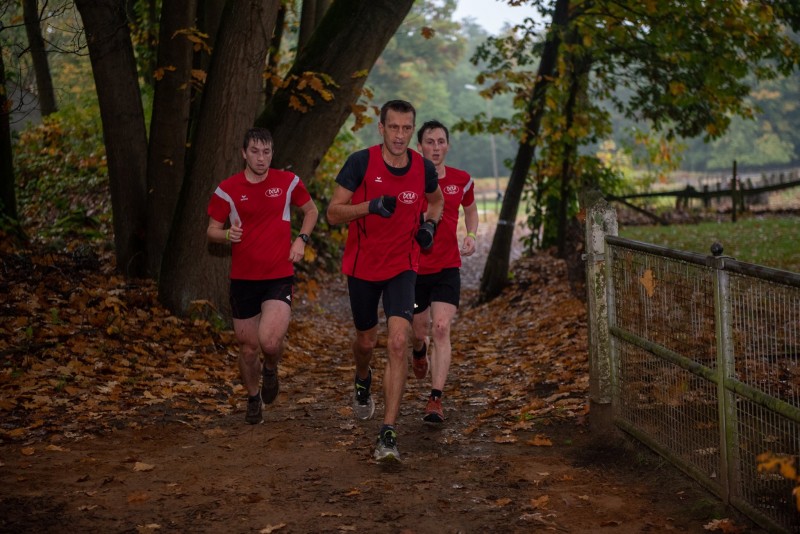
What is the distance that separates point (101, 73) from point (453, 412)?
6.67 meters

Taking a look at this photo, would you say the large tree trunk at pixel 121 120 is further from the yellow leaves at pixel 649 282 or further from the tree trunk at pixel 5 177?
the yellow leaves at pixel 649 282

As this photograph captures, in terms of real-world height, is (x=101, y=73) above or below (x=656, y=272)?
above

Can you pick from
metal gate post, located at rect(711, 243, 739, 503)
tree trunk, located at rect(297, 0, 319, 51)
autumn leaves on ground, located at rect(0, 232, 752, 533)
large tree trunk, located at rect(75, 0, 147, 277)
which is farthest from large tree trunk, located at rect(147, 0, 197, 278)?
metal gate post, located at rect(711, 243, 739, 503)

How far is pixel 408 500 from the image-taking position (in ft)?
17.2

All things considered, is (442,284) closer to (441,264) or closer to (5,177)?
(441,264)

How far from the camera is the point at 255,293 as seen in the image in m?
6.91

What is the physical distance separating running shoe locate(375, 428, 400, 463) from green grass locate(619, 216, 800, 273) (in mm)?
9560

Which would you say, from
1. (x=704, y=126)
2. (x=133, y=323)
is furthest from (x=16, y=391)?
(x=704, y=126)

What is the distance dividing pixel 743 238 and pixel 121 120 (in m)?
14.2

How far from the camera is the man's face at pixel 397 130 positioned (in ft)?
19.9

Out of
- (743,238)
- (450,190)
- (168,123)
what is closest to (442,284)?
(450,190)

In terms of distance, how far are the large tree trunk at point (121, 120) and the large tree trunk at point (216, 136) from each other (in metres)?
1.81

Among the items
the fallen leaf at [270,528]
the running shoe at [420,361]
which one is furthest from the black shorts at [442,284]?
the fallen leaf at [270,528]

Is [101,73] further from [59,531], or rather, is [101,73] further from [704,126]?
[704,126]
